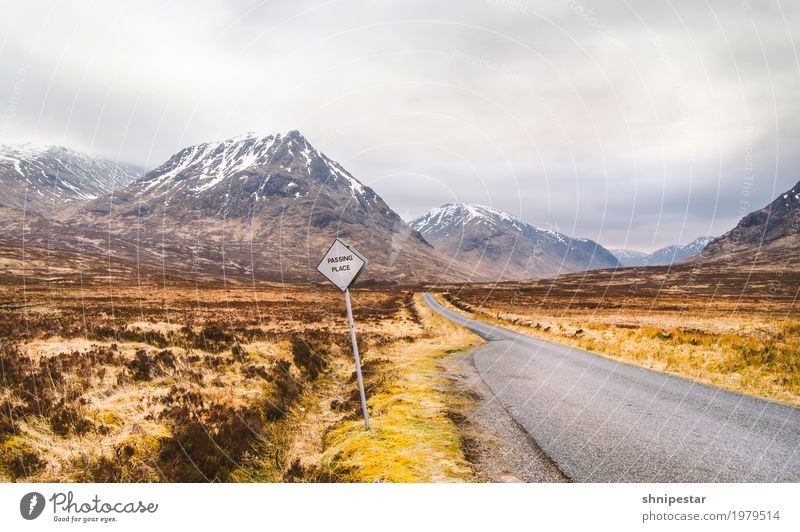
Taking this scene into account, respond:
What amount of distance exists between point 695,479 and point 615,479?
969 millimetres

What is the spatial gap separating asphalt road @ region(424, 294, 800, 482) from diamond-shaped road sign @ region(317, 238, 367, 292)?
12.7 ft

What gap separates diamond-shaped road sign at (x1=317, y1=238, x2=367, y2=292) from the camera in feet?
21.2

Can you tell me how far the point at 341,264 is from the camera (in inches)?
260

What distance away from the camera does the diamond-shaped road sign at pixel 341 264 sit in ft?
21.2

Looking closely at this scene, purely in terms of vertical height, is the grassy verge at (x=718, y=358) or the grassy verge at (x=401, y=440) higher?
the grassy verge at (x=718, y=358)

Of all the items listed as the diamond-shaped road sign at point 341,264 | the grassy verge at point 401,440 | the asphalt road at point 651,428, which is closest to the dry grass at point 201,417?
the grassy verge at point 401,440

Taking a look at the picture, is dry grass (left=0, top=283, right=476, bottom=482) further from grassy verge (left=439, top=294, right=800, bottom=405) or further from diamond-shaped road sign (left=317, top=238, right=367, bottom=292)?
grassy verge (left=439, top=294, right=800, bottom=405)

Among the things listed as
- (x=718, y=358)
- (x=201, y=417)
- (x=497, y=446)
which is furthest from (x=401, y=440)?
(x=718, y=358)

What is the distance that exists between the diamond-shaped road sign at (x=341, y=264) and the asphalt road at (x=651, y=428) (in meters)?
3.88

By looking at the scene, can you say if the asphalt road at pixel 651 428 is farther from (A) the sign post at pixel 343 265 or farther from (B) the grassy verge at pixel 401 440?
(A) the sign post at pixel 343 265

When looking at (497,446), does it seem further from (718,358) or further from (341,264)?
(718,358)

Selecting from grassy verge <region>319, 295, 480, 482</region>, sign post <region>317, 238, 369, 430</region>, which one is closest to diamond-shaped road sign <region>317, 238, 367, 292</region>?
sign post <region>317, 238, 369, 430</region>
